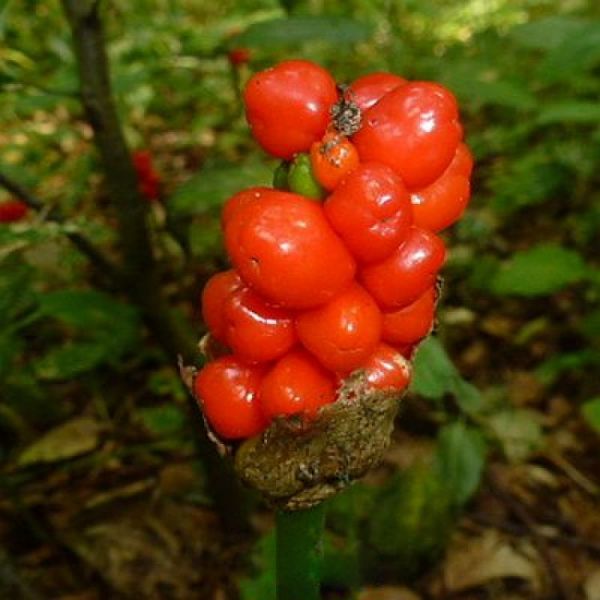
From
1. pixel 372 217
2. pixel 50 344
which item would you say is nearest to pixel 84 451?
pixel 50 344

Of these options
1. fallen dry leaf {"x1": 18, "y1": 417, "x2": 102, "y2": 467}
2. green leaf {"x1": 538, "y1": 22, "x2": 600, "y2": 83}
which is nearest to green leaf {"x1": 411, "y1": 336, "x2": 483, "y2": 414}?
green leaf {"x1": 538, "y1": 22, "x2": 600, "y2": 83}

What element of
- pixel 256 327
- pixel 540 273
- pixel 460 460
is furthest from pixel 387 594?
pixel 256 327

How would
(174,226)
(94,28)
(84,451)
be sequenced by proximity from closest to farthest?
1. (94,28)
2. (174,226)
3. (84,451)

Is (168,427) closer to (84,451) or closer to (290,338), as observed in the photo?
(84,451)

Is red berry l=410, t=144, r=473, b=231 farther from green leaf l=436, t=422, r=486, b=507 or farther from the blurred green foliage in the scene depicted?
green leaf l=436, t=422, r=486, b=507

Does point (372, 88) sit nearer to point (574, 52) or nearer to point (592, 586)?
point (574, 52)
